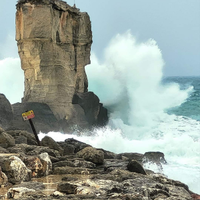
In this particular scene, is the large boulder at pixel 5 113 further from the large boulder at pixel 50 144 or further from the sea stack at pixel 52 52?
the large boulder at pixel 50 144

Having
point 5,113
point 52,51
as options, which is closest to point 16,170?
point 5,113

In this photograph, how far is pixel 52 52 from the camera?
19078mm

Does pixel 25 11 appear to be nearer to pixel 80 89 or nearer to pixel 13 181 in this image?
pixel 80 89

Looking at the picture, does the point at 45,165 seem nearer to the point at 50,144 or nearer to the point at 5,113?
the point at 50,144

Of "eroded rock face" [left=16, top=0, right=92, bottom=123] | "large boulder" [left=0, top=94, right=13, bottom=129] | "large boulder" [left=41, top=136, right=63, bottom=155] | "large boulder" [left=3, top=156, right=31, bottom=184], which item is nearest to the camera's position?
"large boulder" [left=3, top=156, right=31, bottom=184]

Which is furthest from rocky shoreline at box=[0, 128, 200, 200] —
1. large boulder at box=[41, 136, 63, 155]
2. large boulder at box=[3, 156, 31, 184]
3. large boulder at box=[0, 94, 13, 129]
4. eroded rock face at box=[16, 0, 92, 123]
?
eroded rock face at box=[16, 0, 92, 123]

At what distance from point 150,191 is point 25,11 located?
15.0 m

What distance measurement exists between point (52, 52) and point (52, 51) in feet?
0.17

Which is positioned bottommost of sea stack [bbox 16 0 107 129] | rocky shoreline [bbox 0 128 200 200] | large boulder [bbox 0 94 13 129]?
rocky shoreline [bbox 0 128 200 200]

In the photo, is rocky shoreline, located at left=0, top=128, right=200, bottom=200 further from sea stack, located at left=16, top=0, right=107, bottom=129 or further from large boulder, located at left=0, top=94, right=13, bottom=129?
sea stack, located at left=16, top=0, right=107, bottom=129

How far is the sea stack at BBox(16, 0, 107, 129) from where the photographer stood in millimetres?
18188

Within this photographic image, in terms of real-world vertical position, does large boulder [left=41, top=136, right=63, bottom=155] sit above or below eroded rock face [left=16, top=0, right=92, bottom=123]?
below

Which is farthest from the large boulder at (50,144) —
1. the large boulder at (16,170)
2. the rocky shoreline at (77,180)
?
the large boulder at (16,170)

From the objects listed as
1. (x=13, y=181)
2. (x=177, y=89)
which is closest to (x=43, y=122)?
(x=13, y=181)
